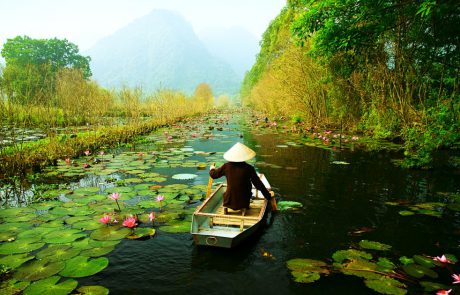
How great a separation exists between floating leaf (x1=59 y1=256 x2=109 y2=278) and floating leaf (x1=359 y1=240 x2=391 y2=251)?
12.0 ft

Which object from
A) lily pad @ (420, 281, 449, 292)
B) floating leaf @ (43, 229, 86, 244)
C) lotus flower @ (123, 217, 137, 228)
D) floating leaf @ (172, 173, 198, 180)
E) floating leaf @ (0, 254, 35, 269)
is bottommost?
lily pad @ (420, 281, 449, 292)

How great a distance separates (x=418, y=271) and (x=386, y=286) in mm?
677

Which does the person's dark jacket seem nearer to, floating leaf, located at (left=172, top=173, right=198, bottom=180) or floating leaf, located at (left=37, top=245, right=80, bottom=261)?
floating leaf, located at (left=37, top=245, right=80, bottom=261)

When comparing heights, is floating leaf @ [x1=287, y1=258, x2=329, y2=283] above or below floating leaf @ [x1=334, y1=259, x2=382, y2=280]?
below

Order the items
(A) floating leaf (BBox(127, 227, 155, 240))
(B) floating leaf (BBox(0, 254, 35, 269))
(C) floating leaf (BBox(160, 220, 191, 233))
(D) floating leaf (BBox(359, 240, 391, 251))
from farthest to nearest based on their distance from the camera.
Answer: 1. (C) floating leaf (BBox(160, 220, 191, 233))
2. (A) floating leaf (BBox(127, 227, 155, 240))
3. (D) floating leaf (BBox(359, 240, 391, 251))
4. (B) floating leaf (BBox(0, 254, 35, 269))

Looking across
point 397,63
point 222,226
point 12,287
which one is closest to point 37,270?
point 12,287

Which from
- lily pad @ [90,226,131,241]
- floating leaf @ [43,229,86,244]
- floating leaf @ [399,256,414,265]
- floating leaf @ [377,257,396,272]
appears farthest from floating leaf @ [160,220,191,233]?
floating leaf @ [399,256,414,265]

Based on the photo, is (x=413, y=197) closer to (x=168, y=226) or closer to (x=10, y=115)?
(x=168, y=226)

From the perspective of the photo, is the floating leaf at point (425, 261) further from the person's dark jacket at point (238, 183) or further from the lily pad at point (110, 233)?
the lily pad at point (110, 233)

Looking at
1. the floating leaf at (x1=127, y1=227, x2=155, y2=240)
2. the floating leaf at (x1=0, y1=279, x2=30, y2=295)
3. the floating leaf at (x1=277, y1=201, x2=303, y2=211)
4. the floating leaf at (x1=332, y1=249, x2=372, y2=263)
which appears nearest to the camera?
the floating leaf at (x1=0, y1=279, x2=30, y2=295)

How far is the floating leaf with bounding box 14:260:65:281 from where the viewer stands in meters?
3.33

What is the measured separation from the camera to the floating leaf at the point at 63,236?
4169 millimetres

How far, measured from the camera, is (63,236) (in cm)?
430

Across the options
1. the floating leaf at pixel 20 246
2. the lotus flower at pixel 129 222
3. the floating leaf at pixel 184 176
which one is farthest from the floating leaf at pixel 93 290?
the floating leaf at pixel 184 176
